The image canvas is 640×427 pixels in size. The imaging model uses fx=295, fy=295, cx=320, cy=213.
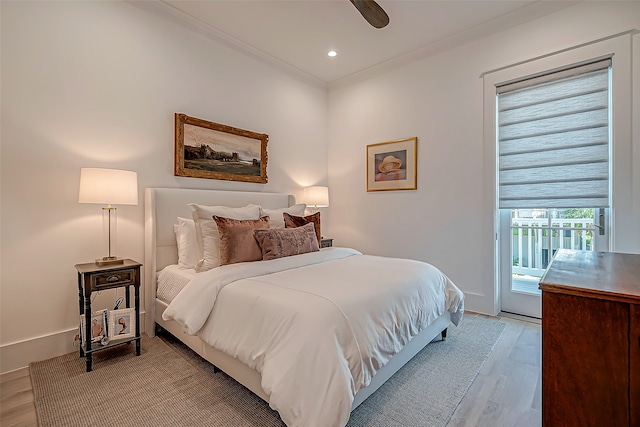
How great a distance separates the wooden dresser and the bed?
75 cm

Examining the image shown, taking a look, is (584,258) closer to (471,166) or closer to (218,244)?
(471,166)

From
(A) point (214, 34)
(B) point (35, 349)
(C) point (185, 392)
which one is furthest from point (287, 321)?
(A) point (214, 34)

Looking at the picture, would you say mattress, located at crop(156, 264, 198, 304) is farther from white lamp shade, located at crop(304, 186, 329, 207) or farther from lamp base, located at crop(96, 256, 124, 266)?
white lamp shade, located at crop(304, 186, 329, 207)

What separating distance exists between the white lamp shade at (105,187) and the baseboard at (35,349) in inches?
43.0

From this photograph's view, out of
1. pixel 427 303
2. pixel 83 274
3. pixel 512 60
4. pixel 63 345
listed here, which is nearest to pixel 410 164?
pixel 512 60

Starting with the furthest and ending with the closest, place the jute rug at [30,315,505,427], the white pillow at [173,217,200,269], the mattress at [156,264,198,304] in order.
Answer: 1. the white pillow at [173,217,200,269]
2. the mattress at [156,264,198,304]
3. the jute rug at [30,315,505,427]

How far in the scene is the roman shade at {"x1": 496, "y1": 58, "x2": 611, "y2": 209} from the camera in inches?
101

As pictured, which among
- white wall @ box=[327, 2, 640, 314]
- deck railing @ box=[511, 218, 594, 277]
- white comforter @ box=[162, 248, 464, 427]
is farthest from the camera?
deck railing @ box=[511, 218, 594, 277]

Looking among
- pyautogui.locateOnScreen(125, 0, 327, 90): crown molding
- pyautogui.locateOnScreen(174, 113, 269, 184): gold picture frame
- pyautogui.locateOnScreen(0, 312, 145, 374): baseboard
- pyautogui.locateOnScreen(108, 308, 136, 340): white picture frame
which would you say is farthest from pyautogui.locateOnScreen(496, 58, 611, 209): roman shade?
pyautogui.locateOnScreen(0, 312, 145, 374): baseboard

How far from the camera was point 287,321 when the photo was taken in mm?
1443

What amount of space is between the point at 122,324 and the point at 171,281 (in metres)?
0.44

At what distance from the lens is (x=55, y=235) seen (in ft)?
7.43

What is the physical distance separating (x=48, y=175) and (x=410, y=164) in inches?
139

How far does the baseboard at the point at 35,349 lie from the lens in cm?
205
